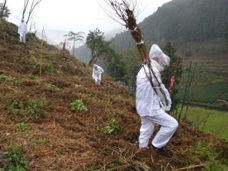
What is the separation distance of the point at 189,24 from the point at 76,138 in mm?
104647

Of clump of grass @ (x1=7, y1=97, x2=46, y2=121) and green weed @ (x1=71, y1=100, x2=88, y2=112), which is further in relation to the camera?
green weed @ (x1=71, y1=100, x2=88, y2=112)

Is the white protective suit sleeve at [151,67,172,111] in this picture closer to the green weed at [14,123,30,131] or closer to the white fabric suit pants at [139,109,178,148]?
the white fabric suit pants at [139,109,178,148]

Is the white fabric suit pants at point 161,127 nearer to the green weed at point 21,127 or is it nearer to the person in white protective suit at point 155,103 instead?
→ the person in white protective suit at point 155,103

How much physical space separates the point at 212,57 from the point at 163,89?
91.4 metres

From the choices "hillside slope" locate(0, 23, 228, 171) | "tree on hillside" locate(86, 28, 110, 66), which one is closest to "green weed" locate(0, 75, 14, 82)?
"hillside slope" locate(0, 23, 228, 171)

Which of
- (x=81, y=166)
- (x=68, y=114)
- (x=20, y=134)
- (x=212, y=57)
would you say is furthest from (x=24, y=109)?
(x=212, y=57)

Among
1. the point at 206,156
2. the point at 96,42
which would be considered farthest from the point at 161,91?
the point at 96,42

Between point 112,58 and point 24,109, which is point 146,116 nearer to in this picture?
point 24,109

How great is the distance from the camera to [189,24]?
104 metres

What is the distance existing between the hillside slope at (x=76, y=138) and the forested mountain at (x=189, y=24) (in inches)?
3423

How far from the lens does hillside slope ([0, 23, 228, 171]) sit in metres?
3.73

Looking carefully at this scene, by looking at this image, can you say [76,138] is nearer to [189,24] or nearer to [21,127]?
[21,127]

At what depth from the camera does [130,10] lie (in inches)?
164

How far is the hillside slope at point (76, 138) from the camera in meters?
3.73
